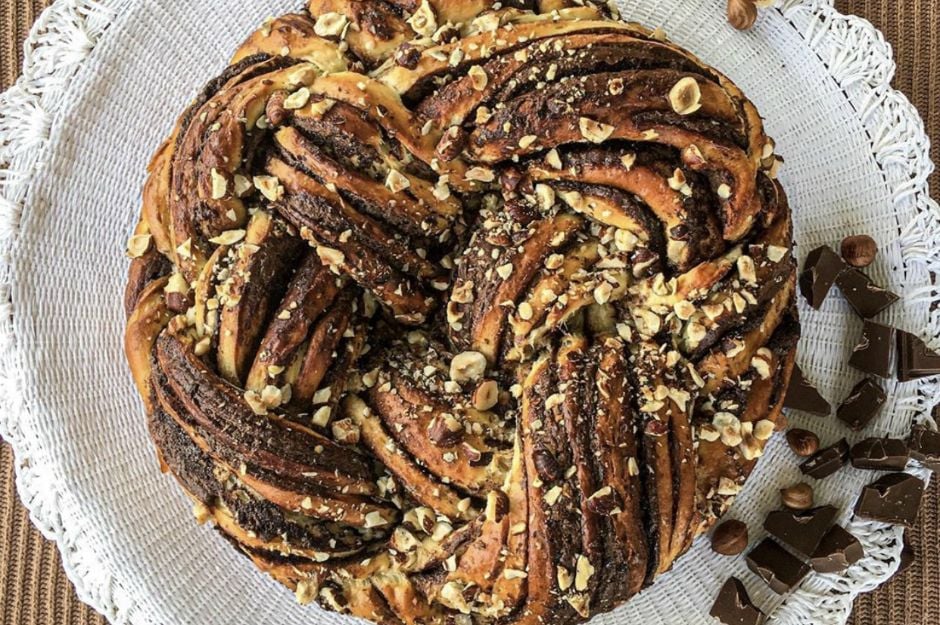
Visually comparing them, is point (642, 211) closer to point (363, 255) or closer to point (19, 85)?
point (363, 255)

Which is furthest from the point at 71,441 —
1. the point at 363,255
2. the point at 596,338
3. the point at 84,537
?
the point at 596,338

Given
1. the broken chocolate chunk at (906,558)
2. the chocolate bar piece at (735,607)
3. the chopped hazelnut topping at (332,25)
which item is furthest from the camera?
the broken chocolate chunk at (906,558)

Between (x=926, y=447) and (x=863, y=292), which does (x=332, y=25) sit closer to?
(x=863, y=292)

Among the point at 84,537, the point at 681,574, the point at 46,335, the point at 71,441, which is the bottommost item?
the point at 681,574

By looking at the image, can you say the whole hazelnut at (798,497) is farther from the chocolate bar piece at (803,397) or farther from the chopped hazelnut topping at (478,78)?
the chopped hazelnut topping at (478,78)

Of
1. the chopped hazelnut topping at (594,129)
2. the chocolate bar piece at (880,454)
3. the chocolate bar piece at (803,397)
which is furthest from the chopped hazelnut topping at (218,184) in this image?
the chocolate bar piece at (880,454)

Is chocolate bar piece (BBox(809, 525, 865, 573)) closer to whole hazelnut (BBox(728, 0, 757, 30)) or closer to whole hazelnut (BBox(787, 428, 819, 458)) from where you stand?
whole hazelnut (BBox(787, 428, 819, 458))

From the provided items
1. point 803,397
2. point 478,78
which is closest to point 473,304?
point 478,78
